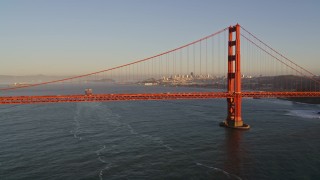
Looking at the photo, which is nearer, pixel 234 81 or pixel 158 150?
pixel 158 150

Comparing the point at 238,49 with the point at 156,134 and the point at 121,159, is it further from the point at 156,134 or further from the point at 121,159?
the point at 121,159

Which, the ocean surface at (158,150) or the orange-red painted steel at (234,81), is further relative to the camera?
the orange-red painted steel at (234,81)

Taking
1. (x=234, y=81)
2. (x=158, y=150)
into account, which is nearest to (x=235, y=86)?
(x=234, y=81)

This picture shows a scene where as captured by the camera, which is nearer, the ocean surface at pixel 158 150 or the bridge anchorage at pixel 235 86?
the ocean surface at pixel 158 150

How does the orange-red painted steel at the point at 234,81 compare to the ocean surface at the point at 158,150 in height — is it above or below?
above

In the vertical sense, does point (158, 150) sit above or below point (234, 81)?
below

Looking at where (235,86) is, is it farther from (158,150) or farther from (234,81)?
(158,150)

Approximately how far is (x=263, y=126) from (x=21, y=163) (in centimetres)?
3854

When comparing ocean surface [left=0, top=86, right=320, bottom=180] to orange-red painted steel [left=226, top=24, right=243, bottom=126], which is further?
orange-red painted steel [left=226, top=24, right=243, bottom=126]

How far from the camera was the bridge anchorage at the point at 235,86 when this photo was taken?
51688mm

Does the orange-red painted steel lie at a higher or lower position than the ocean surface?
higher

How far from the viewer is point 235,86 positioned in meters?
52.2

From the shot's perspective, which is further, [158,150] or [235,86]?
[235,86]

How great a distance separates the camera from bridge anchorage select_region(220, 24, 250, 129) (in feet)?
170
